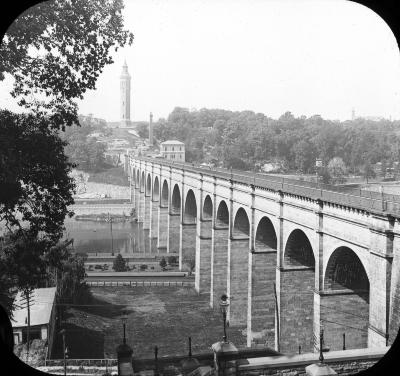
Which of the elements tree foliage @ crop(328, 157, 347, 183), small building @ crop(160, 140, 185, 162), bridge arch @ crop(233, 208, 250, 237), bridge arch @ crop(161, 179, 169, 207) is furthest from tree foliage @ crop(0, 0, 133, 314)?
small building @ crop(160, 140, 185, 162)

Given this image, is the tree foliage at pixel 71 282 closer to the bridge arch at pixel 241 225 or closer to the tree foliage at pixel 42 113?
the bridge arch at pixel 241 225

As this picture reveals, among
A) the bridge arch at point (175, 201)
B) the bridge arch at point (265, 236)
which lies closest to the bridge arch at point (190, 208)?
the bridge arch at point (175, 201)

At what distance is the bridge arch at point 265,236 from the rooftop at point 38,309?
1180 cm

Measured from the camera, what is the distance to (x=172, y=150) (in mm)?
107188

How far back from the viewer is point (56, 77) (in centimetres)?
1117

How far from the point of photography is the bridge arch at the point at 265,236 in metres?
28.8

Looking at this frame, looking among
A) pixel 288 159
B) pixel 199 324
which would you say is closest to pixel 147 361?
pixel 199 324

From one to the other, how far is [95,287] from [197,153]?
87845 millimetres

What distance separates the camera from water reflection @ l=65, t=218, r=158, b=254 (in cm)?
5872

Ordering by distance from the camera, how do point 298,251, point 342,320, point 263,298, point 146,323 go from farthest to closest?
→ 1. point 146,323
2. point 263,298
3. point 298,251
4. point 342,320

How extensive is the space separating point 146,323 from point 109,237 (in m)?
33.6

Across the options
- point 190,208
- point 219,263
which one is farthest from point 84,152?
point 219,263

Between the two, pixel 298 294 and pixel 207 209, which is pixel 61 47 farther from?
pixel 207 209

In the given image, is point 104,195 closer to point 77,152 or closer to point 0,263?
point 77,152
